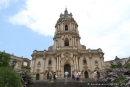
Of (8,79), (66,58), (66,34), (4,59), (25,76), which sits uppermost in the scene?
(66,34)

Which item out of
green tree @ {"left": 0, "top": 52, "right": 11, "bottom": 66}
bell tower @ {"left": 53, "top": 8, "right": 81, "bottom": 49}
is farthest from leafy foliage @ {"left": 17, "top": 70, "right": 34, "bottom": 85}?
bell tower @ {"left": 53, "top": 8, "right": 81, "bottom": 49}

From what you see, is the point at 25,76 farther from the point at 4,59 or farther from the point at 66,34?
the point at 66,34

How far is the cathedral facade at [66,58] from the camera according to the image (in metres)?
33.0

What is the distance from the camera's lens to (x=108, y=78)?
15016 mm

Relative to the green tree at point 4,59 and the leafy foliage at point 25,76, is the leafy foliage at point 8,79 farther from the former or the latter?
the leafy foliage at point 25,76

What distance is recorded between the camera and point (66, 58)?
33.2m

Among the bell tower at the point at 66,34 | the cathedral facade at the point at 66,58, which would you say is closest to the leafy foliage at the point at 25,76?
the cathedral facade at the point at 66,58

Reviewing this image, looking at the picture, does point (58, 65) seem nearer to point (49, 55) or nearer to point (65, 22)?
point (49, 55)

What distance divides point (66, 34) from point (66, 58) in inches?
293

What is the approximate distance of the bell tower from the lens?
120 ft

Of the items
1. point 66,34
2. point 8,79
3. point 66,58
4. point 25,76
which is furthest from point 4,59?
point 66,34

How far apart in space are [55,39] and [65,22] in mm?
5772

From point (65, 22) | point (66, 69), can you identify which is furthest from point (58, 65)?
point (65, 22)

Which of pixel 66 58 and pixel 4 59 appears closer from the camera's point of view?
pixel 4 59
